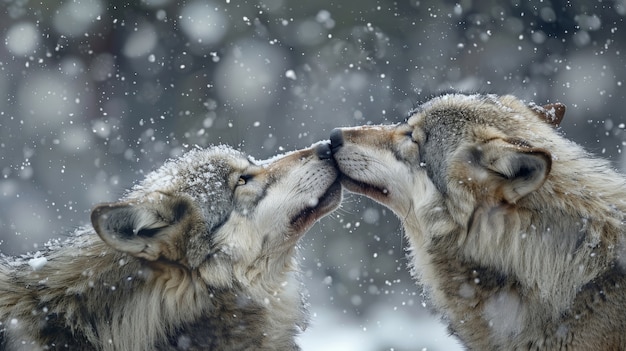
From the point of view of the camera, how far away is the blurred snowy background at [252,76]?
455 inches

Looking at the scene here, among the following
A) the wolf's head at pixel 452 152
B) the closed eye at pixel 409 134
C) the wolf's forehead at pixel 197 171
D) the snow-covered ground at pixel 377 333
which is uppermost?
the wolf's forehead at pixel 197 171

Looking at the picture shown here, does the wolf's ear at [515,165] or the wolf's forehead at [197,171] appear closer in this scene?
the wolf's ear at [515,165]

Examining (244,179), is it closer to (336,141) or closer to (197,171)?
(197,171)

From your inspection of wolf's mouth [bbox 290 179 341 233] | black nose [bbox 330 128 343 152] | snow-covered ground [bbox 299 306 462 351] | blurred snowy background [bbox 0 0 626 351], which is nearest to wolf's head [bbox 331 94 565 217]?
black nose [bbox 330 128 343 152]

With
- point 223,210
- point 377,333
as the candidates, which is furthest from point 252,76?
point 223,210

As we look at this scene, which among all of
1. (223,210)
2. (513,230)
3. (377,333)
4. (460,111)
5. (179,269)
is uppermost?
(223,210)

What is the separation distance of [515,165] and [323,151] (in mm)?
1158

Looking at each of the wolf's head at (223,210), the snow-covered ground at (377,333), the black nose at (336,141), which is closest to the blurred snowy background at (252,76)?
the snow-covered ground at (377,333)

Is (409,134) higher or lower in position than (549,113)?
higher

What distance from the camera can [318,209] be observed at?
410cm

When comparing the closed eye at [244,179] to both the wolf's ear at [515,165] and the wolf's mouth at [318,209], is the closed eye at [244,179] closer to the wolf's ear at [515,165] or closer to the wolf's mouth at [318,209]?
the wolf's mouth at [318,209]

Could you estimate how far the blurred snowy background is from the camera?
37.9ft

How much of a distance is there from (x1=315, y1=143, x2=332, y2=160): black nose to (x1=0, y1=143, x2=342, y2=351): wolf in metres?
0.13

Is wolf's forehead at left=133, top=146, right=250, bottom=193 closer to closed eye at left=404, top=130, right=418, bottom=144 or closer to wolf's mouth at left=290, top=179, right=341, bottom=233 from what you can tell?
wolf's mouth at left=290, top=179, right=341, bottom=233
